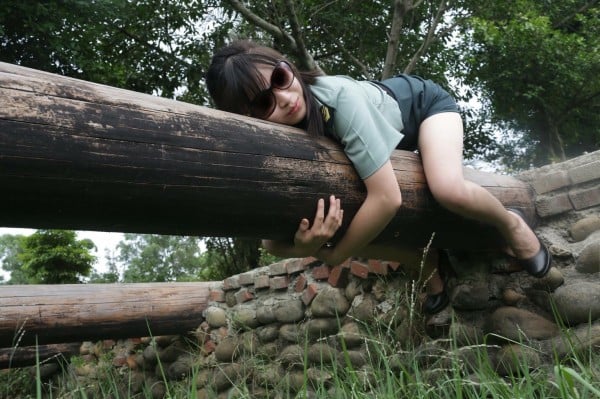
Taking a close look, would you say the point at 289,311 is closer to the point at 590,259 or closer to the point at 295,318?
the point at 295,318

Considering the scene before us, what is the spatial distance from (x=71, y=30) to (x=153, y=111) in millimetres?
6048

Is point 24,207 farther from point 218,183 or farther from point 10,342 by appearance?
point 10,342

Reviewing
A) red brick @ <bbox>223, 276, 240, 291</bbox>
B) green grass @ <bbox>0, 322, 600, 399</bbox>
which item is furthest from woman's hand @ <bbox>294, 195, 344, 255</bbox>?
red brick @ <bbox>223, 276, 240, 291</bbox>

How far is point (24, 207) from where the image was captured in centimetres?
133

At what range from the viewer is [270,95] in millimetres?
1997

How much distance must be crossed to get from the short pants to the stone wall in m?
0.59

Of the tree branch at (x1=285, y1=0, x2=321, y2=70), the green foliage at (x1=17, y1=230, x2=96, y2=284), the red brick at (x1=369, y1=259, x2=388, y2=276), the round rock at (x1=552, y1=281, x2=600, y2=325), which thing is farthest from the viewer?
→ the green foliage at (x1=17, y1=230, x2=96, y2=284)

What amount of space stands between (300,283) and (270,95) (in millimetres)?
1638

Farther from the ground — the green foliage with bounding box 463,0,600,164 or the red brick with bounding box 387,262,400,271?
the green foliage with bounding box 463,0,600,164

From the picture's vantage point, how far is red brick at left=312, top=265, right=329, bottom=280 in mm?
3213

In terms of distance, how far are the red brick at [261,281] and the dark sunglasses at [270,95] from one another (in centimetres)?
191

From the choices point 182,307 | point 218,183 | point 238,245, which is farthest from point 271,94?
point 238,245

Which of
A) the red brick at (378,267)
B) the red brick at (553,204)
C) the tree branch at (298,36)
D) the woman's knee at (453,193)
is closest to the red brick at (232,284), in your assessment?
the red brick at (378,267)

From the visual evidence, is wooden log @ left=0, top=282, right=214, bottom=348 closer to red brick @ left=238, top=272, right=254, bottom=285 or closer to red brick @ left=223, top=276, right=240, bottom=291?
red brick @ left=223, top=276, right=240, bottom=291
